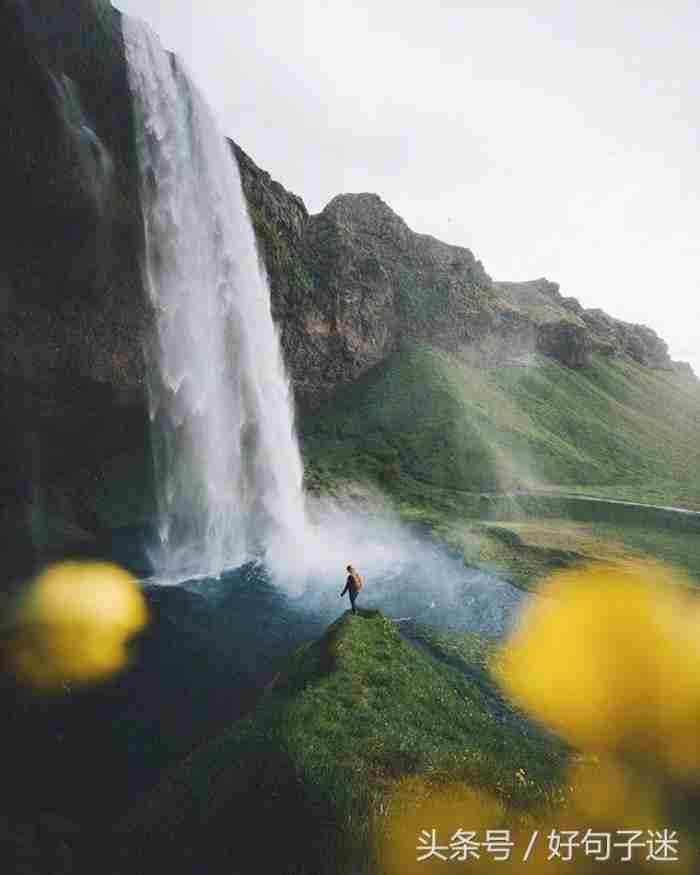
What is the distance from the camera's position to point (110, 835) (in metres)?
11.7

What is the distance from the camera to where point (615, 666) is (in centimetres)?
2048

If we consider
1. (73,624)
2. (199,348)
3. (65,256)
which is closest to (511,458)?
(199,348)

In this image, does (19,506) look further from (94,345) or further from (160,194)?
(160,194)

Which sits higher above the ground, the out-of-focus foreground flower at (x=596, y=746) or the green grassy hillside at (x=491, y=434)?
the green grassy hillside at (x=491, y=434)

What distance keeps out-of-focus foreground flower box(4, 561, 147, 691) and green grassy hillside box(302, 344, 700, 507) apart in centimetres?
2682

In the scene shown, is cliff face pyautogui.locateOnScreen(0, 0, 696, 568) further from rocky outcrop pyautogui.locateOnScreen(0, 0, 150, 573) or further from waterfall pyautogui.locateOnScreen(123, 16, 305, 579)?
waterfall pyautogui.locateOnScreen(123, 16, 305, 579)

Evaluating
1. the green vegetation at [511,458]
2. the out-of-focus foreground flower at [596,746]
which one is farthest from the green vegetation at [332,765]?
the green vegetation at [511,458]

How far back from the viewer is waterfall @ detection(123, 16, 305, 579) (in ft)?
121

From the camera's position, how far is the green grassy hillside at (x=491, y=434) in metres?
57.7

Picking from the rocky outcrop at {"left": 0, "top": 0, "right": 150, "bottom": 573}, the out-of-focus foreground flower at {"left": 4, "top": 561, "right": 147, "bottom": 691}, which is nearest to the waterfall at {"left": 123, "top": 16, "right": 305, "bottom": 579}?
the rocky outcrop at {"left": 0, "top": 0, "right": 150, "bottom": 573}

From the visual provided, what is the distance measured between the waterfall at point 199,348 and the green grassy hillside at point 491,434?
13.2m

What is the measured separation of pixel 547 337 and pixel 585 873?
103m

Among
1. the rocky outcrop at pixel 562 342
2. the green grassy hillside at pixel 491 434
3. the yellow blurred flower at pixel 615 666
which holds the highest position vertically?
the rocky outcrop at pixel 562 342

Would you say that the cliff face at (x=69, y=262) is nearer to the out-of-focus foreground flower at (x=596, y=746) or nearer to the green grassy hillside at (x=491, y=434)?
the green grassy hillside at (x=491, y=434)
